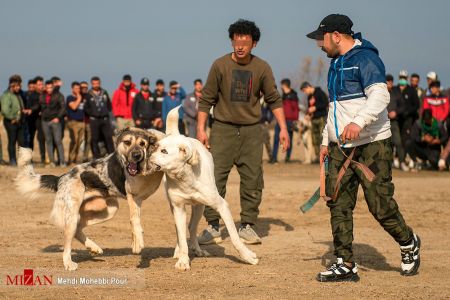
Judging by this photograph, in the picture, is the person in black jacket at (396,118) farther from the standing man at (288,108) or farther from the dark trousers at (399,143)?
the standing man at (288,108)

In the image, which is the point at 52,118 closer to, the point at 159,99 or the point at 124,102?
the point at 124,102

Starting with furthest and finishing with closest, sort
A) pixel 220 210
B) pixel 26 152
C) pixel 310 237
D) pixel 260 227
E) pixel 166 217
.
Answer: pixel 166 217 → pixel 260 227 → pixel 310 237 → pixel 26 152 → pixel 220 210

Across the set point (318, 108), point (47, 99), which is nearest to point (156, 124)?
point (47, 99)

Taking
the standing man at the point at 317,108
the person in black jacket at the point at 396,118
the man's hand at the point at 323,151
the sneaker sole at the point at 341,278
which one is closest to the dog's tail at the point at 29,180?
the man's hand at the point at 323,151

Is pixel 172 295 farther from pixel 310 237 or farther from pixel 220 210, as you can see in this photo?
pixel 310 237

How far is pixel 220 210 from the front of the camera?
29.2 ft

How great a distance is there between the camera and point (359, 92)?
784 centimetres

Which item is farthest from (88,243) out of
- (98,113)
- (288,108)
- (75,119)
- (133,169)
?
(288,108)

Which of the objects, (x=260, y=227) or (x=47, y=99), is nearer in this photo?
(x=260, y=227)

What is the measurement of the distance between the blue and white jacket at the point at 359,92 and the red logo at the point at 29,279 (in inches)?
116

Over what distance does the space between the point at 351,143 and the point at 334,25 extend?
3.54 ft

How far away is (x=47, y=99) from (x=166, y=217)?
36.7 feet

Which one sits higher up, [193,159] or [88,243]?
[193,159]

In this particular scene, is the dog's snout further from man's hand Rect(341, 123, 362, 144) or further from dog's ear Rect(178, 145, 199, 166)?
man's hand Rect(341, 123, 362, 144)
